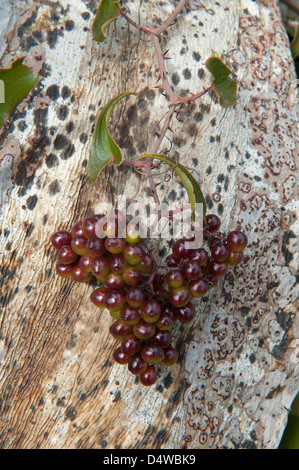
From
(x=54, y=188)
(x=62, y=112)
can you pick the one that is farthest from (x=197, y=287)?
(x=62, y=112)

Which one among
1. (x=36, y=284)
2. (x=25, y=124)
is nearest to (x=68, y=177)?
(x=25, y=124)

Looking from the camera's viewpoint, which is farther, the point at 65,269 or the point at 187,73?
the point at 187,73

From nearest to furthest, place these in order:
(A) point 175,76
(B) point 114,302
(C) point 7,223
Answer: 1. (B) point 114,302
2. (C) point 7,223
3. (A) point 175,76

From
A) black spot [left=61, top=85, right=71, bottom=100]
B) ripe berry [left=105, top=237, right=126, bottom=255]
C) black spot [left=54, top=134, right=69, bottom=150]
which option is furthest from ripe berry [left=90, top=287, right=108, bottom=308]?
black spot [left=61, top=85, right=71, bottom=100]

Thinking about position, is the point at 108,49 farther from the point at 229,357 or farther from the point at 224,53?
the point at 229,357

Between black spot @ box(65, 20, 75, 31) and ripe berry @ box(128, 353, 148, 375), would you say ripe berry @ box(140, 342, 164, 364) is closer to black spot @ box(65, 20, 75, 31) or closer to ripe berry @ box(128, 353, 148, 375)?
ripe berry @ box(128, 353, 148, 375)

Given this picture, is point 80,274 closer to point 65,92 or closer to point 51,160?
point 51,160
